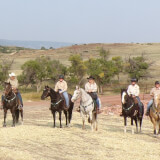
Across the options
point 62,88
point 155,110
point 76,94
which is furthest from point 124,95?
point 62,88

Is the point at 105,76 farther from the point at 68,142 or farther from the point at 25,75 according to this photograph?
the point at 68,142

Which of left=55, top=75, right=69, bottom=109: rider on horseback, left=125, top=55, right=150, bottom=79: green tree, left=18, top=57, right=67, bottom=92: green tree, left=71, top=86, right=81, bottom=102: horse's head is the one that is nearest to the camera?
left=71, top=86, right=81, bottom=102: horse's head

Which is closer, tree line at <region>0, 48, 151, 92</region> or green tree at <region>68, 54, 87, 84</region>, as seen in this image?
tree line at <region>0, 48, 151, 92</region>

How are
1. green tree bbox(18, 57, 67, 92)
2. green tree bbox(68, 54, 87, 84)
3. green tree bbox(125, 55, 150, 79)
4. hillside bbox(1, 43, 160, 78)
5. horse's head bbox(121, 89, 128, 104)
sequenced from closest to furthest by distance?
horse's head bbox(121, 89, 128, 104), green tree bbox(18, 57, 67, 92), green tree bbox(68, 54, 87, 84), green tree bbox(125, 55, 150, 79), hillside bbox(1, 43, 160, 78)

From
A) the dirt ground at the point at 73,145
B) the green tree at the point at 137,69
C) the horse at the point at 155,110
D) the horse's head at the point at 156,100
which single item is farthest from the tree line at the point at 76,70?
the dirt ground at the point at 73,145

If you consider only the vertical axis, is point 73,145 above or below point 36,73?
below

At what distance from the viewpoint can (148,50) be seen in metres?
132

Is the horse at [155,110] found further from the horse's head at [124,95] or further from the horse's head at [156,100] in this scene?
the horse's head at [124,95]

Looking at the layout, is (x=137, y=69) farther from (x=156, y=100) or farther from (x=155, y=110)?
(x=156, y=100)

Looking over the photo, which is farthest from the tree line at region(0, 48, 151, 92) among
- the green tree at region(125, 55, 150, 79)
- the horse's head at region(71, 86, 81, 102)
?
the horse's head at region(71, 86, 81, 102)

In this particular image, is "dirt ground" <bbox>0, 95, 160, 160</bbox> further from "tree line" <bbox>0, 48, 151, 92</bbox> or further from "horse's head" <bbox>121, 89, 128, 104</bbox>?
"tree line" <bbox>0, 48, 151, 92</bbox>

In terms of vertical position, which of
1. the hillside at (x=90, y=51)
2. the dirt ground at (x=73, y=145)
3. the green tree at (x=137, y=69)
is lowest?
the dirt ground at (x=73, y=145)

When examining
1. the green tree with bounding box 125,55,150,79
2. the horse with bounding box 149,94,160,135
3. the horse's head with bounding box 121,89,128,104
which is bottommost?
the horse with bounding box 149,94,160,135

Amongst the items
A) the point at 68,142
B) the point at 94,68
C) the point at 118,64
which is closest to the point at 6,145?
the point at 68,142
